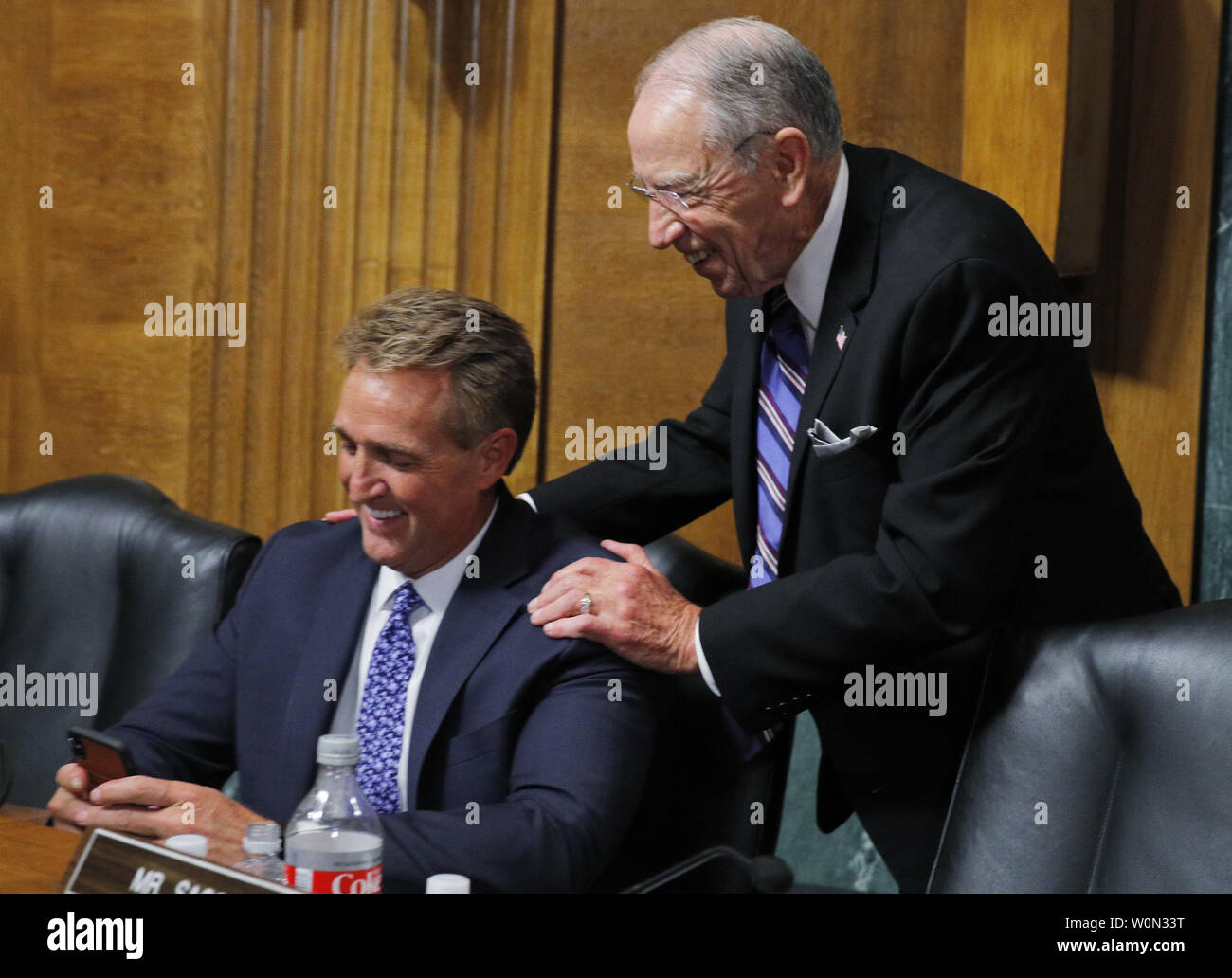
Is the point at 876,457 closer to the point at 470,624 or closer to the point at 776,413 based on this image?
the point at 776,413

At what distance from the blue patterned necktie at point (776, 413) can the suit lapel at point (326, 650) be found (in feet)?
1.68

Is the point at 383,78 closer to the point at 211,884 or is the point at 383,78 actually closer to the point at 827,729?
the point at 827,729

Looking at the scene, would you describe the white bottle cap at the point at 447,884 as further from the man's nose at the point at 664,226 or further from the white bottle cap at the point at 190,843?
the man's nose at the point at 664,226

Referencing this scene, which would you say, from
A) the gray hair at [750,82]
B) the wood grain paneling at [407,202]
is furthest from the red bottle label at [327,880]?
the wood grain paneling at [407,202]

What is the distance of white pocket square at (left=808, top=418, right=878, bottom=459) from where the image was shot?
1.68 meters

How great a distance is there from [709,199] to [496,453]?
1.40ft

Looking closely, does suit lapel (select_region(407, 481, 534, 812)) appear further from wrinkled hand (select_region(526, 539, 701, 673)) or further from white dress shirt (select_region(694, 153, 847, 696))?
white dress shirt (select_region(694, 153, 847, 696))

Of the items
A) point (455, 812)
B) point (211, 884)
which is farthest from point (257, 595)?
point (211, 884)

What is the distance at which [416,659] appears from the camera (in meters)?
1.84

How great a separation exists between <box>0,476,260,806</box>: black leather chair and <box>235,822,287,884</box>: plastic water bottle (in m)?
0.97

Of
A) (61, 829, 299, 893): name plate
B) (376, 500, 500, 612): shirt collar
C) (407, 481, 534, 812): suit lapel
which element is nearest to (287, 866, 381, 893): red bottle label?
(61, 829, 299, 893): name plate

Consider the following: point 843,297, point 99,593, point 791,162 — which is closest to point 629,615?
point 843,297

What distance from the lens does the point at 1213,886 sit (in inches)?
51.2

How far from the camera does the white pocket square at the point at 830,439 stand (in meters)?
1.68
